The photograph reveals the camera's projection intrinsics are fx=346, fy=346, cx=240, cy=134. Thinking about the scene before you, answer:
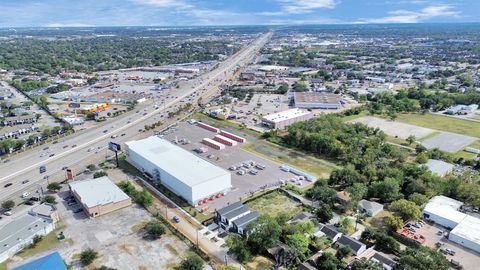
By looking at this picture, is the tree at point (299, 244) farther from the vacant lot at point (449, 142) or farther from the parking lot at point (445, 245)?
the vacant lot at point (449, 142)

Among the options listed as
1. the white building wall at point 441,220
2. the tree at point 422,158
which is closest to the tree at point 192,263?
the white building wall at point 441,220

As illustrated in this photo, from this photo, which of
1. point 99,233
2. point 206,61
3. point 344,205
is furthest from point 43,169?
point 206,61

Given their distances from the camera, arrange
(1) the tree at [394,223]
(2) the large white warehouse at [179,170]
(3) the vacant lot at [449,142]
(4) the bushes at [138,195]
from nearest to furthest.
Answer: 1. (1) the tree at [394,223]
2. (4) the bushes at [138,195]
3. (2) the large white warehouse at [179,170]
4. (3) the vacant lot at [449,142]

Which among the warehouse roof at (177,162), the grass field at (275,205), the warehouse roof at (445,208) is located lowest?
the grass field at (275,205)

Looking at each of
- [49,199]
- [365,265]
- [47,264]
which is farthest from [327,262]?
[49,199]

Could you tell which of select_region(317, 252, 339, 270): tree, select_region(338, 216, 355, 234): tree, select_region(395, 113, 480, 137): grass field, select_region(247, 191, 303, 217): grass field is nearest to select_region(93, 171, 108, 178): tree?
select_region(247, 191, 303, 217): grass field

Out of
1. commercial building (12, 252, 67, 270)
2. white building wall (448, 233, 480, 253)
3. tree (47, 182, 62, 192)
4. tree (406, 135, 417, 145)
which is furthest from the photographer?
tree (406, 135, 417, 145)

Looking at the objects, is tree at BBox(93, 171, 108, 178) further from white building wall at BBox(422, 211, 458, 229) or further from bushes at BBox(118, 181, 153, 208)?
white building wall at BBox(422, 211, 458, 229)
